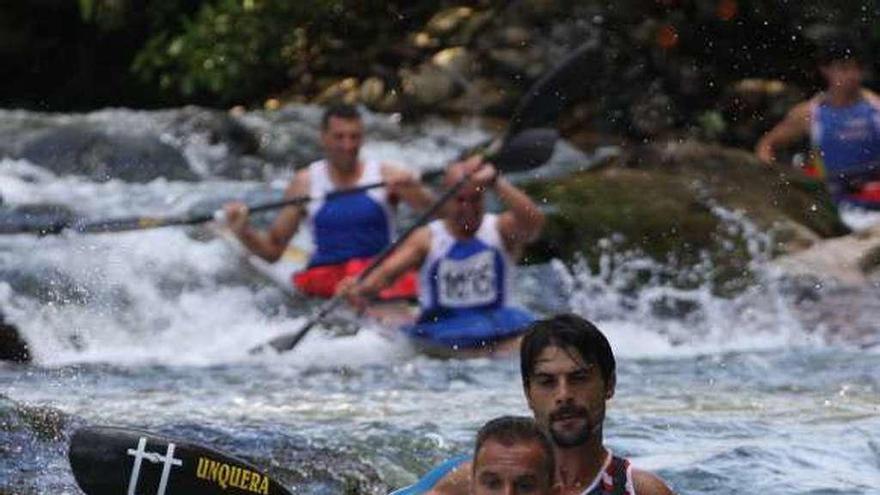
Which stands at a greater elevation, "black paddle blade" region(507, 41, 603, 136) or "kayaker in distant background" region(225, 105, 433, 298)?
"black paddle blade" region(507, 41, 603, 136)

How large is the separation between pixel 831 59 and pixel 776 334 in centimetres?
427

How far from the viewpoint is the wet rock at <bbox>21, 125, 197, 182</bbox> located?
1326 centimetres

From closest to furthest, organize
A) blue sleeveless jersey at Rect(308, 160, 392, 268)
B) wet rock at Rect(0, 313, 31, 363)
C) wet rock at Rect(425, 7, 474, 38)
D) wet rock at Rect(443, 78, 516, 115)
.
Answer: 1. wet rock at Rect(0, 313, 31, 363)
2. blue sleeveless jersey at Rect(308, 160, 392, 268)
3. wet rock at Rect(443, 78, 516, 115)
4. wet rock at Rect(425, 7, 474, 38)

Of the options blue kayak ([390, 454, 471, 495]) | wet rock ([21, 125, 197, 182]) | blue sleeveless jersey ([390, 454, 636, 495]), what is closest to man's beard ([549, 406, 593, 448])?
blue sleeveless jersey ([390, 454, 636, 495])

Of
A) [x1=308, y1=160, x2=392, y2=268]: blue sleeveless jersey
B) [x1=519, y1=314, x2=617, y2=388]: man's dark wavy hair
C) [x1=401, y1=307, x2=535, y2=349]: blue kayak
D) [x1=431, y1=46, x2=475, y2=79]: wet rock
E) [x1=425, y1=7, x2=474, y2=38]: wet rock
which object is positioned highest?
[x1=425, y1=7, x2=474, y2=38]: wet rock

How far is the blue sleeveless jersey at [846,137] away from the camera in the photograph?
37.8ft

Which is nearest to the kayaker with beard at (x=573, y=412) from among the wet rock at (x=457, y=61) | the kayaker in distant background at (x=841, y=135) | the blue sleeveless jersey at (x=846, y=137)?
the kayaker in distant background at (x=841, y=135)

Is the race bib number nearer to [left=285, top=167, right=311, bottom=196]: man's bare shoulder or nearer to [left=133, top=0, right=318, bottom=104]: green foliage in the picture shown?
[left=285, top=167, right=311, bottom=196]: man's bare shoulder

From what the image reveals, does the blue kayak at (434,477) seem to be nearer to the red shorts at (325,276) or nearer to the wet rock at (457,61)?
the red shorts at (325,276)

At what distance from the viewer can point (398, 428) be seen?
6.89 metres

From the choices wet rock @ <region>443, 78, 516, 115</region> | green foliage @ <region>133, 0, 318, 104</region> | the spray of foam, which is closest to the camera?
the spray of foam

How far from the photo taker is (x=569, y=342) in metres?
4.81

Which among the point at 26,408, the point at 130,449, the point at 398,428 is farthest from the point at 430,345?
the point at 130,449

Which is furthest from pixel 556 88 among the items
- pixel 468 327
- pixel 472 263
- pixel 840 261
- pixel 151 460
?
pixel 151 460
